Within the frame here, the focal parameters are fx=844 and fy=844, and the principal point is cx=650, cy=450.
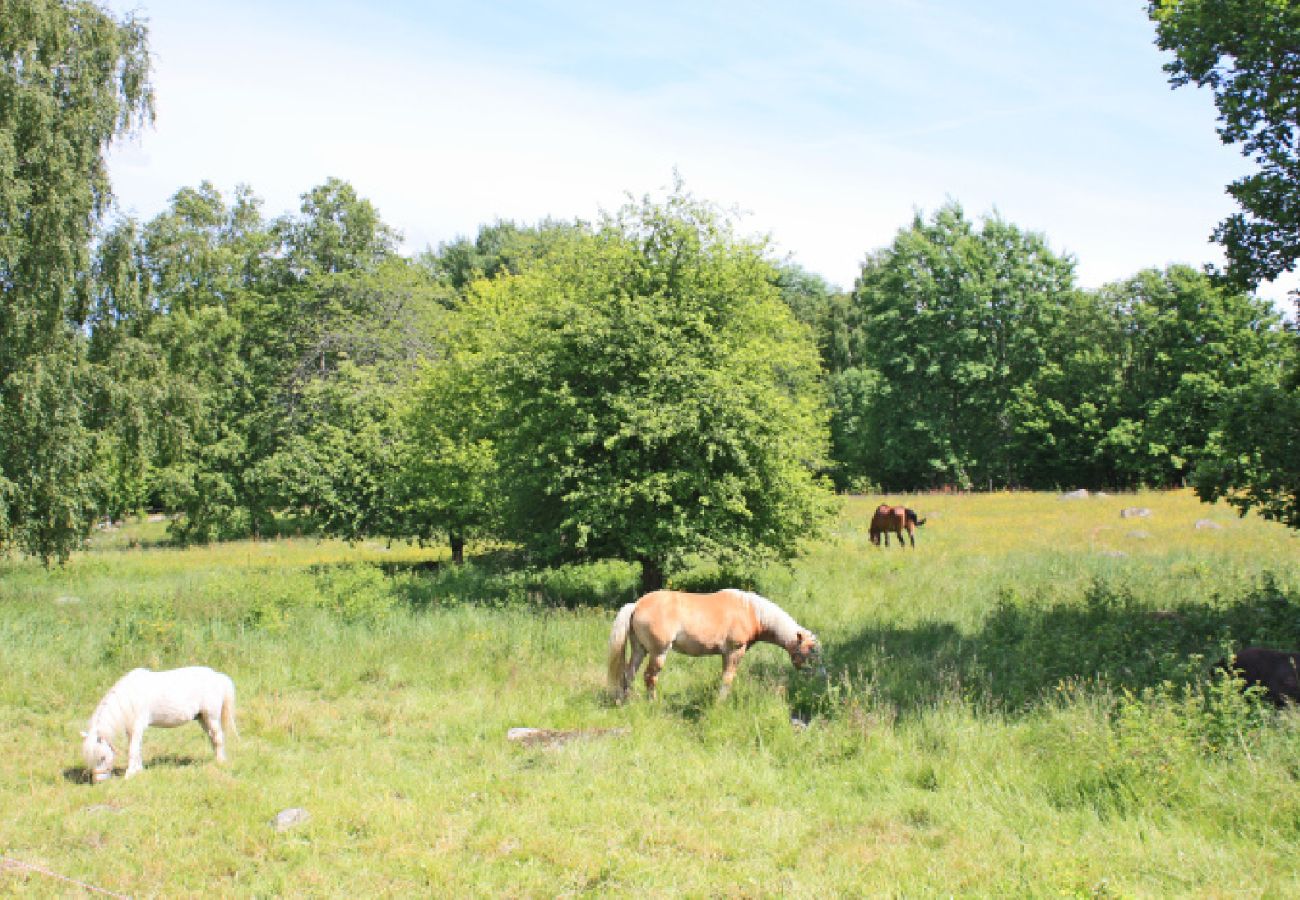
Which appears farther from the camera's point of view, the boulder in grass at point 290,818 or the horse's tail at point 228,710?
the horse's tail at point 228,710

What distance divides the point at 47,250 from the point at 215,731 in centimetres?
1682

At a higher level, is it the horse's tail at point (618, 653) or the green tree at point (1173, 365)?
the green tree at point (1173, 365)

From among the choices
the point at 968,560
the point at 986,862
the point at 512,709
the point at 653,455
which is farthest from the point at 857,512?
the point at 986,862

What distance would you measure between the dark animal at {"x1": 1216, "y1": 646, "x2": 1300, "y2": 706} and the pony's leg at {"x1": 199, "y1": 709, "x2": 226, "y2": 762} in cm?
1010

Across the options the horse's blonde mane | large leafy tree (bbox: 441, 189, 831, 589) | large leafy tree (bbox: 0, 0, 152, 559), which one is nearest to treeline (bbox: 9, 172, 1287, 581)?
large leafy tree (bbox: 441, 189, 831, 589)

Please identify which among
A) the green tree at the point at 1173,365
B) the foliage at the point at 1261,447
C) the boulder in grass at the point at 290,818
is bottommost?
the boulder in grass at the point at 290,818

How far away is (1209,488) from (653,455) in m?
9.49

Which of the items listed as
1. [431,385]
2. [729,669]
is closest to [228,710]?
[729,669]

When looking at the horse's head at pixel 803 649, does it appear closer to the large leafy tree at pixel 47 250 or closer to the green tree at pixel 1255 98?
the green tree at pixel 1255 98

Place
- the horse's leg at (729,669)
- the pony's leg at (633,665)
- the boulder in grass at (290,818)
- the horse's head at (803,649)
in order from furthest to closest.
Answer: the horse's head at (803,649) < the pony's leg at (633,665) < the horse's leg at (729,669) < the boulder in grass at (290,818)

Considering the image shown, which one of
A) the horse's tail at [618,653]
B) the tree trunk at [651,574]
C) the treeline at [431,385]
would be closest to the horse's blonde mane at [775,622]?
the horse's tail at [618,653]

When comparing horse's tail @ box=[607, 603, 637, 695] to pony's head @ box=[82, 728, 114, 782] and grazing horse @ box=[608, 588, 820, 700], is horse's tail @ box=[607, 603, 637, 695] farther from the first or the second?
pony's head @ box=[82, 728, 114, 782]

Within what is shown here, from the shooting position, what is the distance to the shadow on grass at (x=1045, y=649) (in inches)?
382

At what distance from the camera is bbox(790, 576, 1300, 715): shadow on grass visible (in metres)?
9.70
